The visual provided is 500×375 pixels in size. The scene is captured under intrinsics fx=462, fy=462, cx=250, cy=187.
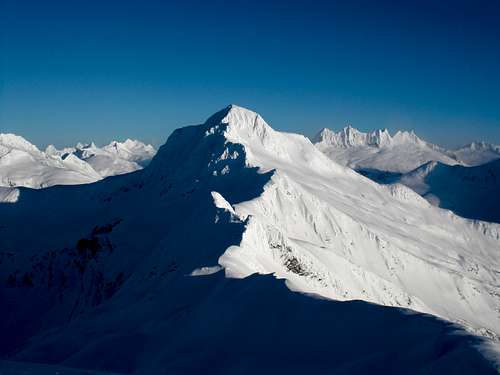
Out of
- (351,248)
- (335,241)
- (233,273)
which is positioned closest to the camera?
(233,273)

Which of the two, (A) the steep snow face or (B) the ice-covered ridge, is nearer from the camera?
(A) the steep snow face

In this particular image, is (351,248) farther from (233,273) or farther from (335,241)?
(233,273)

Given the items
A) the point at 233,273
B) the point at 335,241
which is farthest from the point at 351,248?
the point at 233,273

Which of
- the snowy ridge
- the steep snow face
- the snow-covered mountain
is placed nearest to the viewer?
the snow-covered mountain

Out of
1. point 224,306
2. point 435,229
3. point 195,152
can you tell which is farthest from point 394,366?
point 435,229

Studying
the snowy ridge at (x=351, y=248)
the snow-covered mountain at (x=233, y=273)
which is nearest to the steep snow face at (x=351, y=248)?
the snowy ridge at (x=351, y=248)

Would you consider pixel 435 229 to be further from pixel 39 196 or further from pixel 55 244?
pixel 39 196

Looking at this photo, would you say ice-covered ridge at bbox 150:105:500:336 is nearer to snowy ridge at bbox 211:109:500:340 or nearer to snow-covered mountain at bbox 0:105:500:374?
snowy ridge at bbox 211:109:500:340

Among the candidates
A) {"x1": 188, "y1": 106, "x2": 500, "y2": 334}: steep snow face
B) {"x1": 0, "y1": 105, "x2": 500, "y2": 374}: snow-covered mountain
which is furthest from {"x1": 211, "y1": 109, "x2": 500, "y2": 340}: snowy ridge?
{"x1": 0, "y1": 105, "x2": 500, "y2": 374}: snow-covered mountain
